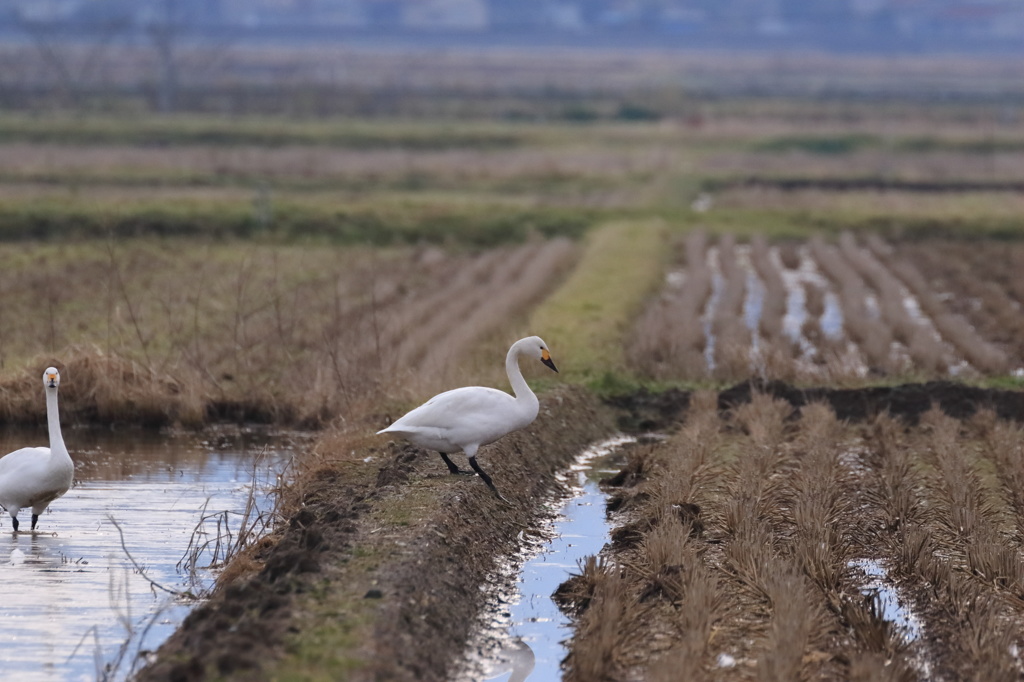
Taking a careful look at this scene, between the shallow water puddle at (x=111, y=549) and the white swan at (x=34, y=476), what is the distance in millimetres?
261

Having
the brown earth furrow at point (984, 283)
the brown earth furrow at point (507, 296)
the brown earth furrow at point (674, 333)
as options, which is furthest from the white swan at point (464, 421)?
the brown earth furrow at point (984, 283)

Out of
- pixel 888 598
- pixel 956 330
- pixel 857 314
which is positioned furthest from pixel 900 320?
pixel 888 598

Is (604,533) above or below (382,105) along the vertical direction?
above

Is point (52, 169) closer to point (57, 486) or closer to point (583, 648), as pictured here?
point (57, 486)

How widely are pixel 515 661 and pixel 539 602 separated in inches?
40.2

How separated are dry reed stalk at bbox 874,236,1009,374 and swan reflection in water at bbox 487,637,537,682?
11.2 m

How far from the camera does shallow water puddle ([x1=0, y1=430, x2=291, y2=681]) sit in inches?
295

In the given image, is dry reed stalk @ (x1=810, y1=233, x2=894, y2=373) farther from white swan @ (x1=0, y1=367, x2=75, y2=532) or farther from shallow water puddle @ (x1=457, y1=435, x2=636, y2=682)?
white swan @ (x1=0, y1=367, x2=75, y2=532)

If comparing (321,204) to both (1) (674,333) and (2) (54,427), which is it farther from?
(2) (54,427)

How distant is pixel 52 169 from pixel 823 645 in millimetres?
37463

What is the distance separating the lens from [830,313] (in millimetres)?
23781

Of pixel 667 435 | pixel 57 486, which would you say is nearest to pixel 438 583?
pixel 57 486

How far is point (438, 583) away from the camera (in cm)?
790

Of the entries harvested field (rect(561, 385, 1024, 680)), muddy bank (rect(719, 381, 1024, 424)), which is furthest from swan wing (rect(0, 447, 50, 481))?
muddy bank (rect(719, 381, 1024, 424))
